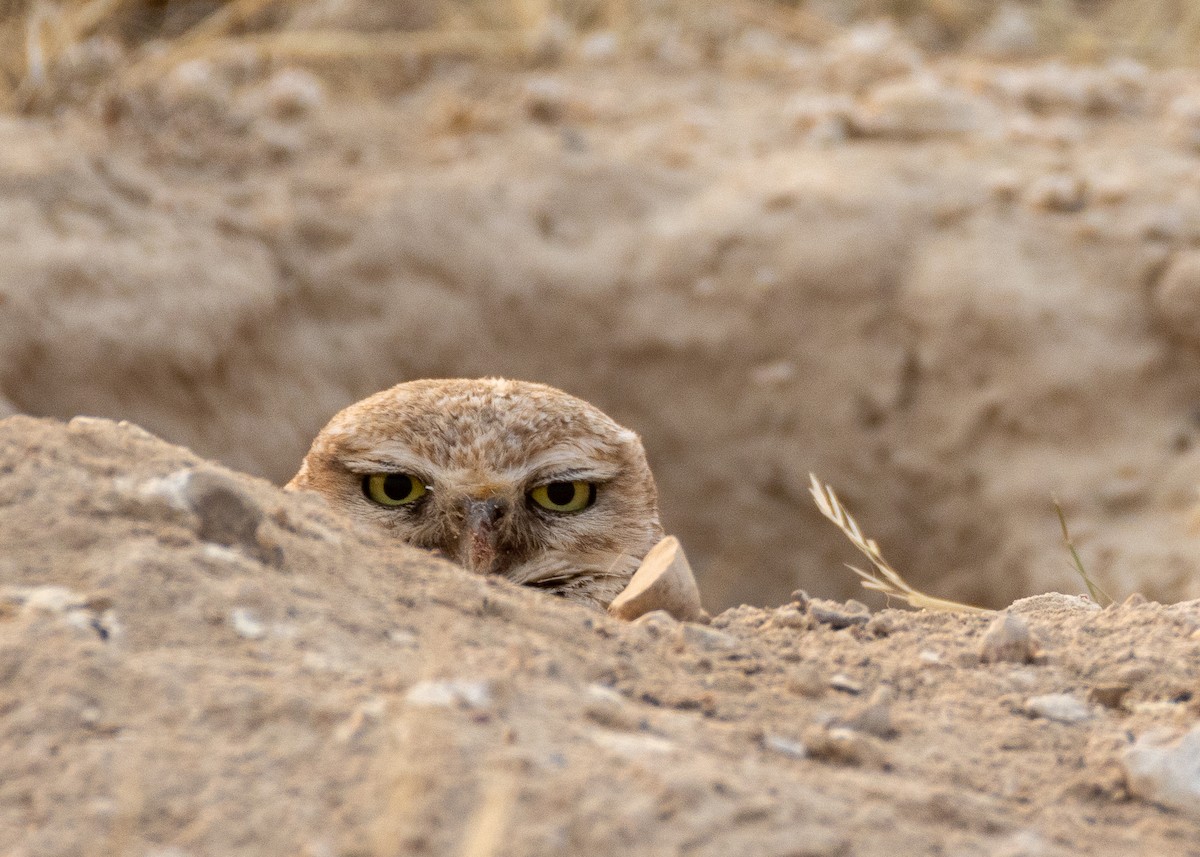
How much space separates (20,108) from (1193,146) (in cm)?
602

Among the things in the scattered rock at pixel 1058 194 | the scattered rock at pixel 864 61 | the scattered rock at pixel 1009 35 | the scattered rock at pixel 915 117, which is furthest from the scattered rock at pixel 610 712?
the scattered rock at pixel 1009 35

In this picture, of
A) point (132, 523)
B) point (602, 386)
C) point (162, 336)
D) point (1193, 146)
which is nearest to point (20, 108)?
point (162, 336)

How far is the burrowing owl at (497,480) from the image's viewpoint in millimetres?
2984

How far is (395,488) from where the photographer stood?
122 inches

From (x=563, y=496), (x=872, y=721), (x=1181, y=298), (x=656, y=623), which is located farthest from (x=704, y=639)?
(x=1181, y=298)

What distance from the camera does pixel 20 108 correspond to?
649cm

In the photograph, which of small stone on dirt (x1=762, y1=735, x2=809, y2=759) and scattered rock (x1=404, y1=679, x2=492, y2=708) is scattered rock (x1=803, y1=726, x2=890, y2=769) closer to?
small stone on dirt (x1=762, y1=735, x2=809, y2=759)

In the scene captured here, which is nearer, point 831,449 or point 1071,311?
point 1071,311

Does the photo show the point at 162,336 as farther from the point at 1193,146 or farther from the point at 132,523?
the point at 1193,146

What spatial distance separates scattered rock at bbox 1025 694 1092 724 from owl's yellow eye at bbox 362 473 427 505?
1651mm

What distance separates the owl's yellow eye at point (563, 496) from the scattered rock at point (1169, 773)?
5.71ft

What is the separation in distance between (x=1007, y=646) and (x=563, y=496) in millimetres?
1437

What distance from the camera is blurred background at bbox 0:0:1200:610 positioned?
18.2 ft

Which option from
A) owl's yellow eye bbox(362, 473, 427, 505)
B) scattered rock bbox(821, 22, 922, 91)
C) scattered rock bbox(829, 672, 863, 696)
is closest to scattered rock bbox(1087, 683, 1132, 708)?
scattered rock bbox(829, 672, 863, 696)
